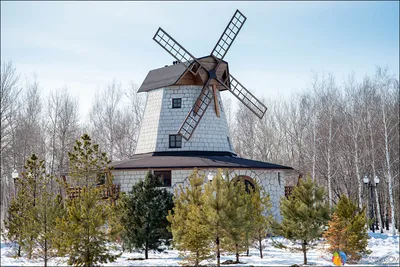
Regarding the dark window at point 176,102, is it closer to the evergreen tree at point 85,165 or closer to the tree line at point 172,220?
the tree line at point 172,220

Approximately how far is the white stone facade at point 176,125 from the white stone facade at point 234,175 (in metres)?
2.28

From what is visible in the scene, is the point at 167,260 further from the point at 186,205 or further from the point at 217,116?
the point at 217,116

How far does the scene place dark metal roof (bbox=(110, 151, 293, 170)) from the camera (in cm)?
2166

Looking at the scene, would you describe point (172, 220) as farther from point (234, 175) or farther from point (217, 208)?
point (234, 175)

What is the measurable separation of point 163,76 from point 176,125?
289 cm

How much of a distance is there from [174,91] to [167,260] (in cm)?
1043

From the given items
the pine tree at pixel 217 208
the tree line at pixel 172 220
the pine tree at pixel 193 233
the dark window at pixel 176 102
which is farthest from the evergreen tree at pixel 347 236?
the dark window at pixel 176 102

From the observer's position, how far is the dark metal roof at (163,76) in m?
24.7

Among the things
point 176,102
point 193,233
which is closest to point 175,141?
point 176,102

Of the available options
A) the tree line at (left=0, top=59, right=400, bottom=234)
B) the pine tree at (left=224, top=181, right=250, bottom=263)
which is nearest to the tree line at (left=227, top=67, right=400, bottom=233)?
the tree line at (left=0, top=59, right=400, bottom=234)

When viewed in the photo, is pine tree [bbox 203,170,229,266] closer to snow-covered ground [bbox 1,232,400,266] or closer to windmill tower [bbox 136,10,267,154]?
snow-covered ground [bbox 1,232,400,266]

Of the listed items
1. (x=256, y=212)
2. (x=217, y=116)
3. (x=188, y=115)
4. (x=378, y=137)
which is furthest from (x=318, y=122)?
(x=256, y=212)

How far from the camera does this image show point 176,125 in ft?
79.5

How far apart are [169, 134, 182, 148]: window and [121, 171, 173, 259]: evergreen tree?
6.43 metres
